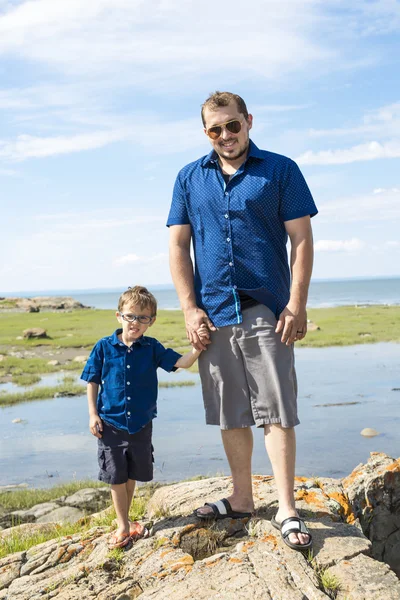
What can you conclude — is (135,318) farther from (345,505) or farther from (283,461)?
(345,505)

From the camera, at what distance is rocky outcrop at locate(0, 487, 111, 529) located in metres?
9.66

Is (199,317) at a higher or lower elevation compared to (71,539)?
higher

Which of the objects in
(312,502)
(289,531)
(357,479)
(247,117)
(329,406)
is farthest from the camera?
(329,406)

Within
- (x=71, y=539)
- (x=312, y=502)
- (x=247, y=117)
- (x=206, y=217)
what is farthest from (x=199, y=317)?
(x=71, y=539)

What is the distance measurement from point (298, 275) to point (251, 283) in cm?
37

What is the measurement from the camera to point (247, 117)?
5422 millimetres

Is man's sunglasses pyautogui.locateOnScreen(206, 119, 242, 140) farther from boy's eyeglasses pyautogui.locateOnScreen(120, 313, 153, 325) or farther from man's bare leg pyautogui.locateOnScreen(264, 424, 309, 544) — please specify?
man's bare leg pyautogui.locateOnScreen(264, 424, 309, 544)

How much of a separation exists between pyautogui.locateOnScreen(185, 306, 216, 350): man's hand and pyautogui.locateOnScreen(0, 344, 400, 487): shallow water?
254 inches

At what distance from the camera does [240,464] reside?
18.4ft

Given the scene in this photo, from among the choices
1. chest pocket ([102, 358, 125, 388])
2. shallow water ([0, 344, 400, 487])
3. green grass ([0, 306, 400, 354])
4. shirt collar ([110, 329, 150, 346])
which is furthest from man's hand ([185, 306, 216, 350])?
green grass ([0, 306, 400, 354])

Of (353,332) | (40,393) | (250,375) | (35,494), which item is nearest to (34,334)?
(40,393)

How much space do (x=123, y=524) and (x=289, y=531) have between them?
145 centimetres

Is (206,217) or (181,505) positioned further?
(181,505)

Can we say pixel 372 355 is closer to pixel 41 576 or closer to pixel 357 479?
pixel 357 479
